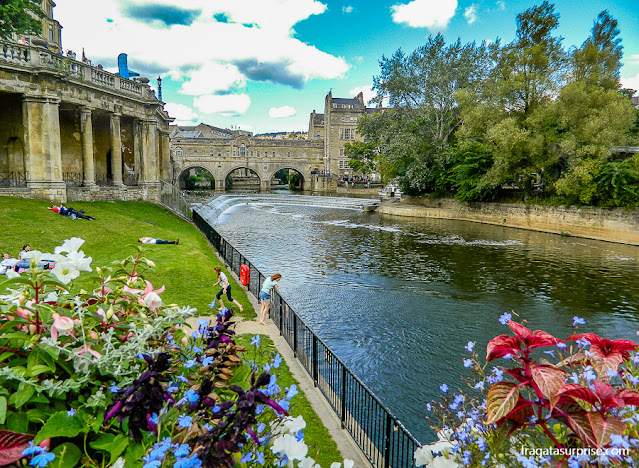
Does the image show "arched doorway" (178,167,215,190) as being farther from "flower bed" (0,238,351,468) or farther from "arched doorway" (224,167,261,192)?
"flower bed" (0,238,351,468)

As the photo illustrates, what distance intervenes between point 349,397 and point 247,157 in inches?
2921

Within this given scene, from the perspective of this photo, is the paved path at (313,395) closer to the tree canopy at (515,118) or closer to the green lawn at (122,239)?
the green lawn at (122,239)

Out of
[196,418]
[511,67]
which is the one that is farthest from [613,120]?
[196,418]

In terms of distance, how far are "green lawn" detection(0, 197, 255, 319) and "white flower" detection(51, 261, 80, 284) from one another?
7602mm

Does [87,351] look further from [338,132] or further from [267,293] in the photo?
[338,132]

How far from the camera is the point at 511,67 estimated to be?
32.0 m

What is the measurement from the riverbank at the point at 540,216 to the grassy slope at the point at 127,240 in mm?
24378

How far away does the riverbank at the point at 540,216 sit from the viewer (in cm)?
2684

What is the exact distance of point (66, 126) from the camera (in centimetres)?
2622

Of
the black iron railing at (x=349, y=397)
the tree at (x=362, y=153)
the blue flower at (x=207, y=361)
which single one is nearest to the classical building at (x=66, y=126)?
the black iron railing at (x=349, y=397)

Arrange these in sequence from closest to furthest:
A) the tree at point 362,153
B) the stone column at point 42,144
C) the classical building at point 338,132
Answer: the stone column at point 42,144
the tree at point 362,153
the classical building at point 338,132

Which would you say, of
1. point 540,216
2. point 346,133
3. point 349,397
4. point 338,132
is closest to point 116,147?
point 349,397

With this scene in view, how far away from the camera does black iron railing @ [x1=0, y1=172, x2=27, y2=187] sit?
21677mm

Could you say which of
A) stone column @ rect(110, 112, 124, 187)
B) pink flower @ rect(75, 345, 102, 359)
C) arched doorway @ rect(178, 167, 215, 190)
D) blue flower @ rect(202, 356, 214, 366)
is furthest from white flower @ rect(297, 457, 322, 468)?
arched doorway @ rect(178, 167, 215, 190)
